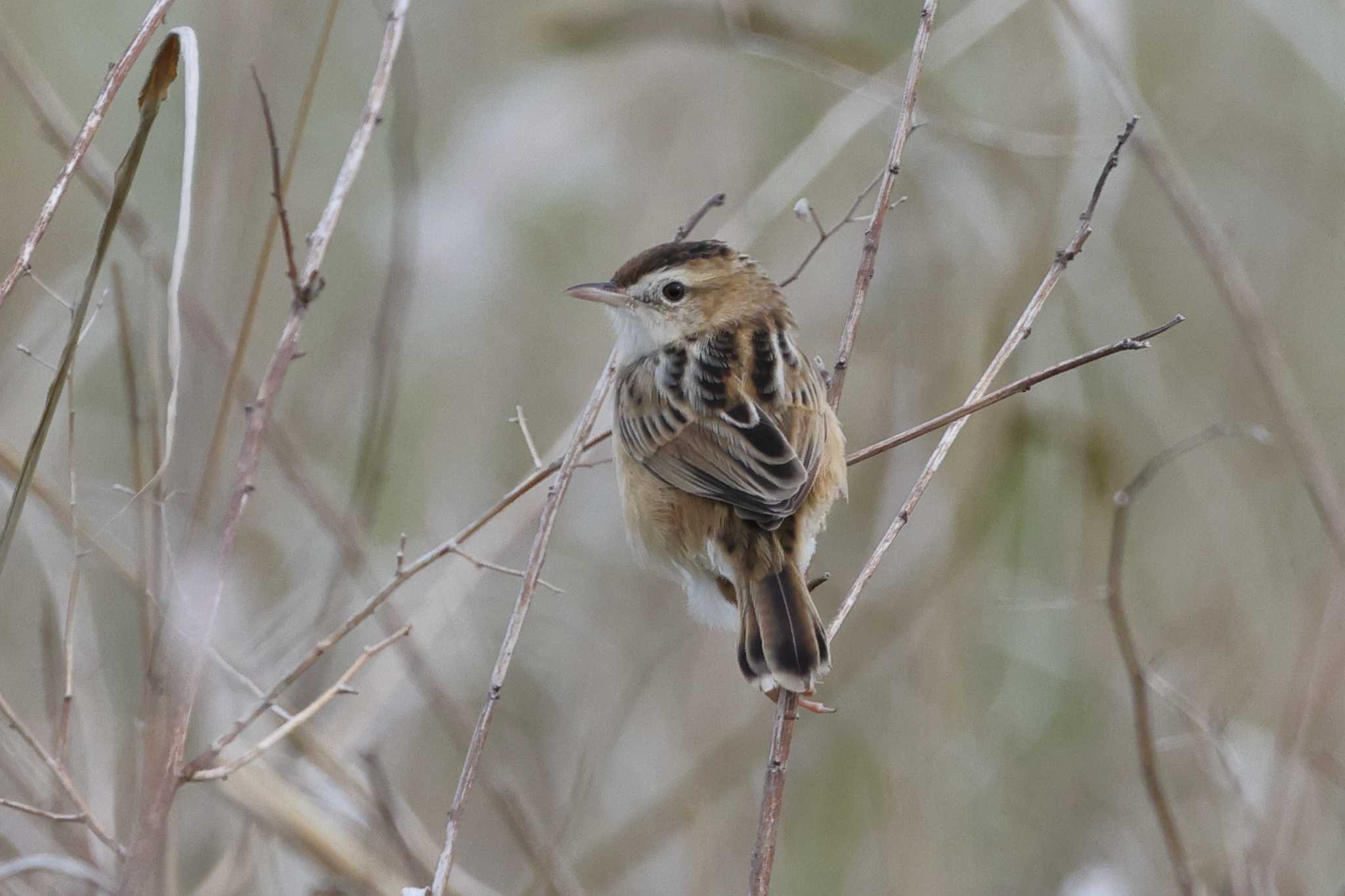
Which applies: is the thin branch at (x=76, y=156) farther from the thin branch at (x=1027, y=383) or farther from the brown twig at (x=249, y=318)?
the thin branch at (x=1027, y=383)

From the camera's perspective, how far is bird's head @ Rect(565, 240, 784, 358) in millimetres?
4375

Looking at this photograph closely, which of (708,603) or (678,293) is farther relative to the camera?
(678,293)

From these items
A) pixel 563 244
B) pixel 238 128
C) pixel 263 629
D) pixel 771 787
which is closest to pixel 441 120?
pixel 563 244

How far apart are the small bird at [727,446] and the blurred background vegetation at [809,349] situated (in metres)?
0.26

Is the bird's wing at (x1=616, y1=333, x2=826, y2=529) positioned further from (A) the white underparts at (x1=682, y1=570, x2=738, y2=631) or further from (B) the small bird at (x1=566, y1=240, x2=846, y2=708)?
(A) the white underparts at (x1=682, y1=570, x2=738, y2=631)

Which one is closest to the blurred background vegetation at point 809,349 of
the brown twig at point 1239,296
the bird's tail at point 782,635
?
the brown twig at point 1239,296

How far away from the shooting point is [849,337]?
3328 mm

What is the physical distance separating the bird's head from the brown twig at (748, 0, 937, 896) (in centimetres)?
103

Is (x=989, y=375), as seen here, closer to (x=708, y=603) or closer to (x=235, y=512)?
(x=708, y=603)

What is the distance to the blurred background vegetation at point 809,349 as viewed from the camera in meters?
4.34

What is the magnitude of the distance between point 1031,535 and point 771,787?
11.1 ft

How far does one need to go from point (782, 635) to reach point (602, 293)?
5.06 feet

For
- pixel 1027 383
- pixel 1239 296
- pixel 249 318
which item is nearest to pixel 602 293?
pixel 1027 383

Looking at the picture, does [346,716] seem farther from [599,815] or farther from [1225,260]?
[1225,260]
